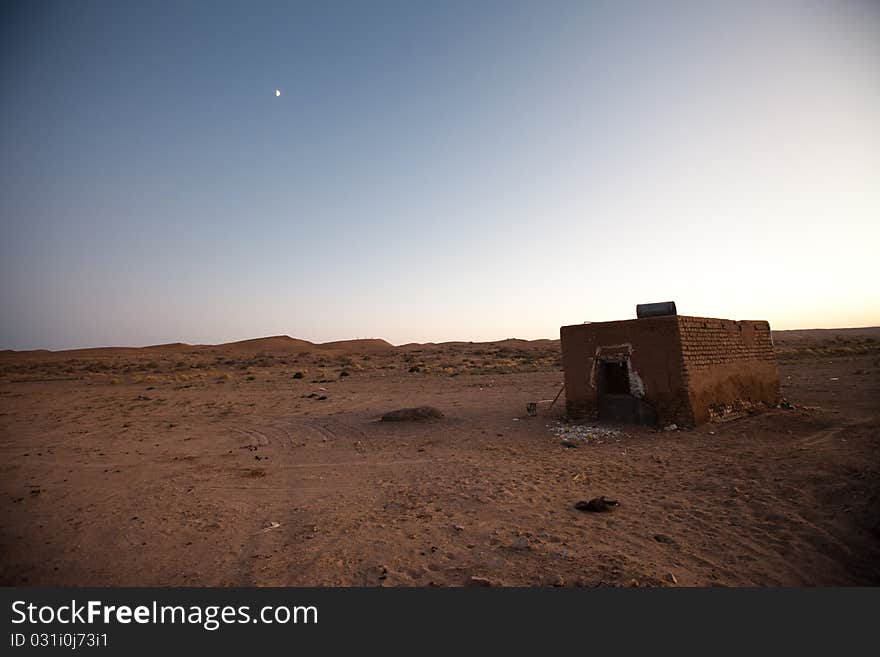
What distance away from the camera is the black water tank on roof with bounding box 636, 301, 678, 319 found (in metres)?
10.7

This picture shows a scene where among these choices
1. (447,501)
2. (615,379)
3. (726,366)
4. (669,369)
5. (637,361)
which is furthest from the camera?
(615,379)

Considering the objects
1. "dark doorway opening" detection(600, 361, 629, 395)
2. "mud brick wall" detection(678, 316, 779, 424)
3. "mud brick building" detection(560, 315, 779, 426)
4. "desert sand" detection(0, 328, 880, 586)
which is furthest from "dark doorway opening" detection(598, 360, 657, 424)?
"dark doorway opening" detection(600, 361, 629, 395)

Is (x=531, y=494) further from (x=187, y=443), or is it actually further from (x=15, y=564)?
(x=187, y=443)

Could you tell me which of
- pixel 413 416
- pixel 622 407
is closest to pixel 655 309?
pixel 622 407

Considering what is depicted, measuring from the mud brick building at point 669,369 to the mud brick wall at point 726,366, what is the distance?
24 mm

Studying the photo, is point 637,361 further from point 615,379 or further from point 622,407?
point 615,379

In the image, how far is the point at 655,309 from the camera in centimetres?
1090

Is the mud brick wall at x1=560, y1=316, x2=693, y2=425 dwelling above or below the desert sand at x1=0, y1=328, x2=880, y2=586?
above

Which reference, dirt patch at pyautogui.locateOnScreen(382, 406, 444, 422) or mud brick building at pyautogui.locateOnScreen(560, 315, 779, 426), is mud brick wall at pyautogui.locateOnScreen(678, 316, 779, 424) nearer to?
mud brick building at pyautogui.locateOnScreen(560, 315, 779, 426)

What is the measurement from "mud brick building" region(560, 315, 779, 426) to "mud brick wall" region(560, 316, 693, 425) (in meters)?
0.02

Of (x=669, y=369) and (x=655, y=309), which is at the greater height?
(x=655, y=309)

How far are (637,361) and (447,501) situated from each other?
21.0 ft

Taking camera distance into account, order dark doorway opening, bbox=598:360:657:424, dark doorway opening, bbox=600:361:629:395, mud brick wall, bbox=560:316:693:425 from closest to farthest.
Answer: mud brick wall, bbox=560:316:693:425 < dark doorway opening, bbox=598:360:657:424 < dark doorway opening, bbox=600:361:629:395

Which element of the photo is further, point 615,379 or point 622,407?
point 615,379
